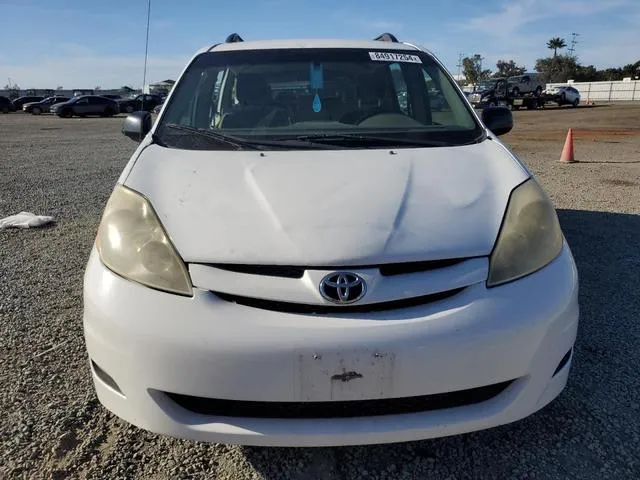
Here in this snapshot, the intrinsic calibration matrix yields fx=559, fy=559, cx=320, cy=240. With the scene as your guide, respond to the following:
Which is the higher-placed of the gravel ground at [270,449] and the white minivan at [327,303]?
the white minivan at [327,303]

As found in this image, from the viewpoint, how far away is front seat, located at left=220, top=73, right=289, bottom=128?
3.08 meters

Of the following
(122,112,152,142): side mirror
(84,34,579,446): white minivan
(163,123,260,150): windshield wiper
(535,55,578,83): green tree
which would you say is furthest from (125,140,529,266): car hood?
(535,55,578,83): green tree

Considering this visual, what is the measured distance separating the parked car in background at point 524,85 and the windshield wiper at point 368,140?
37.5m

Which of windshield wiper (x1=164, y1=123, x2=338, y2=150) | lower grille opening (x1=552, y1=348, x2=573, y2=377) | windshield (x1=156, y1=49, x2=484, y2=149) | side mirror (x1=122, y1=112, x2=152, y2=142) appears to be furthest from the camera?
side mirror (x1=122, y1=112, x2=152, y2=142)

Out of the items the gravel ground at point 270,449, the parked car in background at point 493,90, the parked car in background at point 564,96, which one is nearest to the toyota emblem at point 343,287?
the gravel ground at point 270,449

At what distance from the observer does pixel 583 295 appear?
3.78 meters

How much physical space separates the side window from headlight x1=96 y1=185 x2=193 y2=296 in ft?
6.26

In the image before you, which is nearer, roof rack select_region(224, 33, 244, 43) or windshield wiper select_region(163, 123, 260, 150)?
windshield wiper select_region(163, 123, 260, 150)

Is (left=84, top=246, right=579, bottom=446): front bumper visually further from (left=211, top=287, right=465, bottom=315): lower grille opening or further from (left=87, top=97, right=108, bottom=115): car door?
(left=87, top=97, right=108, bottom=115): car door

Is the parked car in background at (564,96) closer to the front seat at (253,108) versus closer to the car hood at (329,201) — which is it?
the front seat at (253,108)

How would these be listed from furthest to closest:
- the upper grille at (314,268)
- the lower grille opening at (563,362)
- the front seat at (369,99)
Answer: the front seat at (369,99) < the lower grille opening at (563,362) < the upper grille at (314,268)

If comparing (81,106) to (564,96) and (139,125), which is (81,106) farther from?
(139,125)

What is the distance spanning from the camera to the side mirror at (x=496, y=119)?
3435 mm

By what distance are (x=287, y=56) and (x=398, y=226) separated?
1.77 metres
